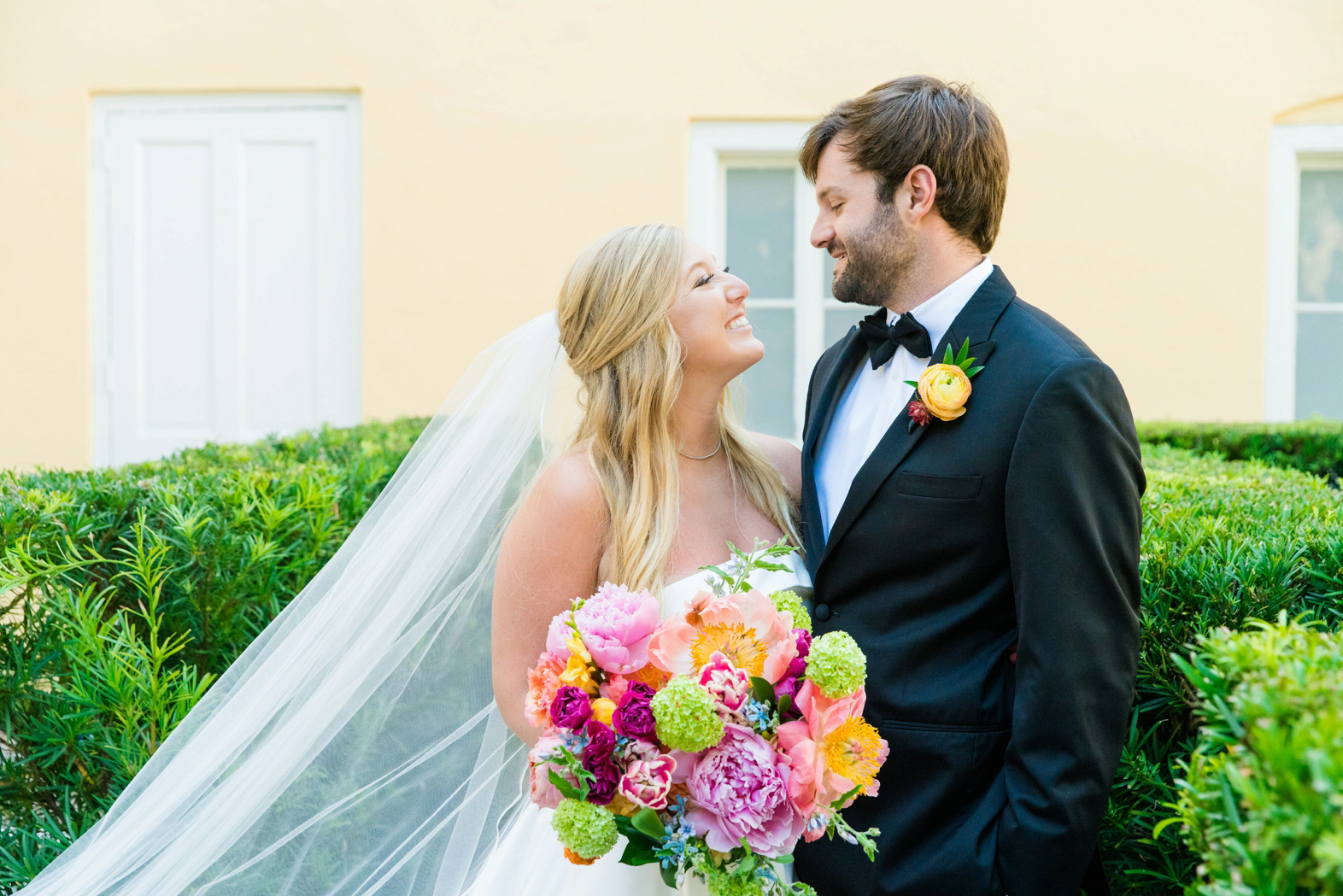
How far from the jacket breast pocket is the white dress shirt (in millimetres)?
166

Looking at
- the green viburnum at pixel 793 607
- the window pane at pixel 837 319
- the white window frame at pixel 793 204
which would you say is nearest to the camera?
the green viburnum at pixel 793 607

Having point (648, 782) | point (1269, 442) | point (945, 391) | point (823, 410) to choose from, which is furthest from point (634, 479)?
point (1269, 442)

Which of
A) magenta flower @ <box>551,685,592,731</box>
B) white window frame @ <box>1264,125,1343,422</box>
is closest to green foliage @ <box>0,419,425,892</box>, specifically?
magenta flower @ <box>551,685,592,731</box>

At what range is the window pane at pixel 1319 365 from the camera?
6566 millimetres

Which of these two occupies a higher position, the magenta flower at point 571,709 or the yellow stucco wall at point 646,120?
the yellow stucco wall at point 646,120

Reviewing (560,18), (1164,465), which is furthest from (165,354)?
(1164,465)

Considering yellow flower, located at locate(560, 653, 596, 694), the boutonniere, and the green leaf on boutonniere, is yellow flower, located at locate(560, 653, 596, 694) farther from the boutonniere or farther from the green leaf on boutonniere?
the green leaf on boutonniere

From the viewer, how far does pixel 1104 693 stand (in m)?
1.84

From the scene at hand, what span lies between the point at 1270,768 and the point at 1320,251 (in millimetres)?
6802

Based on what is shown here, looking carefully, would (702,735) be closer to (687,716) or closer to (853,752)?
(687,716)

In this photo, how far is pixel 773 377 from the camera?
6.56 meters

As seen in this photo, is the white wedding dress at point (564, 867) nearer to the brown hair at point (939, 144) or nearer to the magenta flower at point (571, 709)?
the magenta flower at point (571, 709)

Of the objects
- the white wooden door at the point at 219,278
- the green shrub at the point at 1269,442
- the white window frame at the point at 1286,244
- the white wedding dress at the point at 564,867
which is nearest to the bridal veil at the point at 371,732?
the white wedding dress at the point at 564,867

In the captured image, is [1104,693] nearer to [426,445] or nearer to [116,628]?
[426,445]
